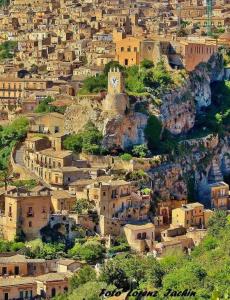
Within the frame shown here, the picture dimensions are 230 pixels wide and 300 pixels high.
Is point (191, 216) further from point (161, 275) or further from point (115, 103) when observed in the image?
point (161, 275)

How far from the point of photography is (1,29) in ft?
286

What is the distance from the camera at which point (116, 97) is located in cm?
5659

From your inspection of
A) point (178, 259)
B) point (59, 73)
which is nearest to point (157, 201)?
point (178, 259)

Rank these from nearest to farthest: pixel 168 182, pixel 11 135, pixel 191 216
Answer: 1. pixel 191 216
2. pixel 168 182
3. pixel 11 135

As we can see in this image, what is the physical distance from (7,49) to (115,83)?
24.7m

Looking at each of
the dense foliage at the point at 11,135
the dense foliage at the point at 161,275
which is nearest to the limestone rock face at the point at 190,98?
the dense foliage at the point at 11,135

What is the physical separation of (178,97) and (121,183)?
34.9 ft

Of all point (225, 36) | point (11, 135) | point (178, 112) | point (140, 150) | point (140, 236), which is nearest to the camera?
point (140, 236)

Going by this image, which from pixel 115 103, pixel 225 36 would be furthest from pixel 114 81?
pixel 225 36

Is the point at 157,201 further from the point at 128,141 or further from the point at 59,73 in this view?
the point at 59,73

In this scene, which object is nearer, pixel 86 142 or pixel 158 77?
pixel 86 142

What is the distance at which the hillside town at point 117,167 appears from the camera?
149ft

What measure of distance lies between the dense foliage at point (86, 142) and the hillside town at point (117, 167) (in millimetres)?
52

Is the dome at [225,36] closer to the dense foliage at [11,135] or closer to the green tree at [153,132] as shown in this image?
the green tree at [153,132]
